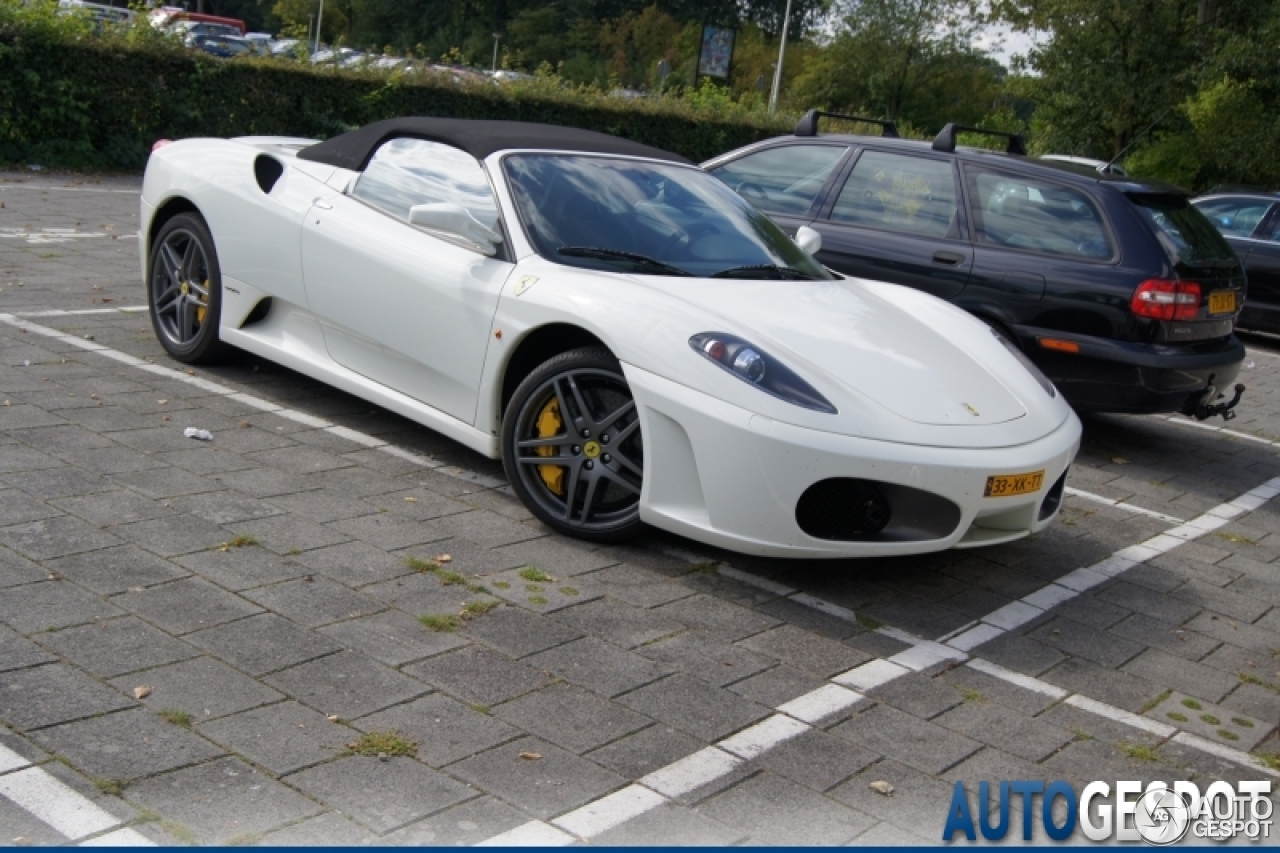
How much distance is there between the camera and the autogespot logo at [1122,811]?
3421 millimetres

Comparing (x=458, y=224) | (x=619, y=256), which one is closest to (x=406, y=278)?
(x=458, y=224)

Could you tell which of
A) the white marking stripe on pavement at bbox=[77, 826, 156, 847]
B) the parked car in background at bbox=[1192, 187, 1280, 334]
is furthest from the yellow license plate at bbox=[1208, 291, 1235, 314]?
the white marking stripe on pavement at bbox=[77, 826, 156, 847]

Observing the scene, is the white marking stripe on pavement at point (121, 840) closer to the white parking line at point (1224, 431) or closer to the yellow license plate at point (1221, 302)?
the yellow license plate at point (1221, 302)

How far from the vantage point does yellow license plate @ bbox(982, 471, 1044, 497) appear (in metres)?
4.75

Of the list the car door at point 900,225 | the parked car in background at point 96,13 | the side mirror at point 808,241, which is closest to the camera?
the side mirror at point 808,241

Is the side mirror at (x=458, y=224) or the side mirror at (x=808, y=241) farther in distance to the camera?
Answer: the side mirror at (x=808, y=241)

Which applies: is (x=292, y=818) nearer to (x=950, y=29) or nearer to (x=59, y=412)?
(x=59, y=412)

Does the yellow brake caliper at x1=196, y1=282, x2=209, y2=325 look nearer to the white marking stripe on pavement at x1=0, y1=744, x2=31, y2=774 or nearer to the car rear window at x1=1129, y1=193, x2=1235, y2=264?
the white marking stripe on pavement at x1=0, y1=744, x2=31, y2=774

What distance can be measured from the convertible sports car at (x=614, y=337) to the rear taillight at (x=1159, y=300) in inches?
67.2

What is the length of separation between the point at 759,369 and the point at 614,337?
1.84ft

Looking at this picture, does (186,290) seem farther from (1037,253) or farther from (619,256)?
(1037,253)

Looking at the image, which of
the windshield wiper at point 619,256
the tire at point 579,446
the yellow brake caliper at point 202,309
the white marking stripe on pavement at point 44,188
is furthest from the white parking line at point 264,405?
the white marking stripe on pavement at point 44,188

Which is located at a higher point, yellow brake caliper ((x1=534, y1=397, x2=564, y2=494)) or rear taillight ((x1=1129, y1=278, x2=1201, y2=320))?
rear taillight ((x1=1129, y1=278, x2=1201, y2=320))

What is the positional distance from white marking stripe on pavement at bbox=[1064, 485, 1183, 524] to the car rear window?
149cm
